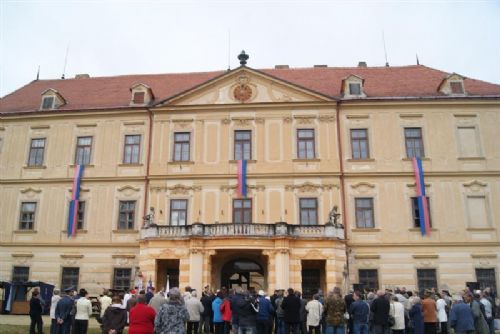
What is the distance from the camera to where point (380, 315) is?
40.1 feet

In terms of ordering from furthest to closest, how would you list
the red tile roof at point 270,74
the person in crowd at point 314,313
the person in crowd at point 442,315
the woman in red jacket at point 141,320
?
1. the red tile roof at point 270,74
2. the person in crowd at point 442,315
3. the person in crowd at point 314,313
4. the woman in red jacket at point 141,320

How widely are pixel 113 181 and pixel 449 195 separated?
1796cm

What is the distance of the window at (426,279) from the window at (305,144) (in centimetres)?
813

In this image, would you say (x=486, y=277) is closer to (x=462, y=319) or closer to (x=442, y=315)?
(x=442, y=315)

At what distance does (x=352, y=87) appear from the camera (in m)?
26.9

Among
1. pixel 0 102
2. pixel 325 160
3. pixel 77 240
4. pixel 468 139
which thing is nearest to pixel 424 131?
Result: pixel 468 139

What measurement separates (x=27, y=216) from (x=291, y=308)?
63.0 feet

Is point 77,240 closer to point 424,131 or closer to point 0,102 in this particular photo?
point 0,102

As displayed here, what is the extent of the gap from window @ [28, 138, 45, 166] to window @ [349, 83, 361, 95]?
1799 cm

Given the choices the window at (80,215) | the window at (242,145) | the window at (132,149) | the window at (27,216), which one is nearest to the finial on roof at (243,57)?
the window at (242,145)

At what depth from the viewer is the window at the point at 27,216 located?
86.3 ft

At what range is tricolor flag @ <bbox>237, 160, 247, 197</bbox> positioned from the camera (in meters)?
25.1

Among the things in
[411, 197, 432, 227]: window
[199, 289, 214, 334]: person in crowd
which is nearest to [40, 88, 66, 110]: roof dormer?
[199, 289, 214, 334]: person in crowd

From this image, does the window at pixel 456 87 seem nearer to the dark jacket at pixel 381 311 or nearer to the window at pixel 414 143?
the window at pixel 414 143
